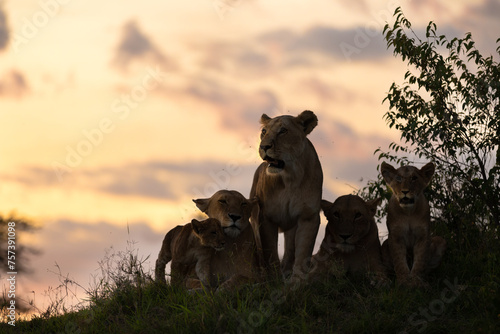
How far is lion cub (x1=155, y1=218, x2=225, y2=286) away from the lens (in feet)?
28.3

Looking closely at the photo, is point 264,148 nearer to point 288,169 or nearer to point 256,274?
point 288,169

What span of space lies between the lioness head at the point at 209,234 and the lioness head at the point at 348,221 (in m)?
1.50

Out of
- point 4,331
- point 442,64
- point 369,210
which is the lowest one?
point 4,331

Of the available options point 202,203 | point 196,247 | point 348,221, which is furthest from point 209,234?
point 348,221

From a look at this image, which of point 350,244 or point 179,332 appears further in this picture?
point 350,244

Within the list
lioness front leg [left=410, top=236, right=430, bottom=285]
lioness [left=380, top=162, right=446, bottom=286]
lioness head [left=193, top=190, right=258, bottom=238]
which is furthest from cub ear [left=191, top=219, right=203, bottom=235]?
lioness front leg [left=410, top=236, right=430, bottom=285]

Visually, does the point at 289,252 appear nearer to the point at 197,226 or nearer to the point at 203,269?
the point at 203,269

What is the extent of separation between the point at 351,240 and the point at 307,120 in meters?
1.67

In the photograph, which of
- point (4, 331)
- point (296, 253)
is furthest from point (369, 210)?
point (4, 331)

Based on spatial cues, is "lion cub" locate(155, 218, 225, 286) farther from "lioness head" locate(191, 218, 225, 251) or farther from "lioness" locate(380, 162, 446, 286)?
"lioness" locate(380, 162, 446, 286)

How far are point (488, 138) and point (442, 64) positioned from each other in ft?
5.11

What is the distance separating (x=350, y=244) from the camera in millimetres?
9008

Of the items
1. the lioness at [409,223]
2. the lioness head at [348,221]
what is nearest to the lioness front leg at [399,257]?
the lioness at [409,223]

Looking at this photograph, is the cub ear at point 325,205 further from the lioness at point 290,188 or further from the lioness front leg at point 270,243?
the lioness front leg at point 270,243
